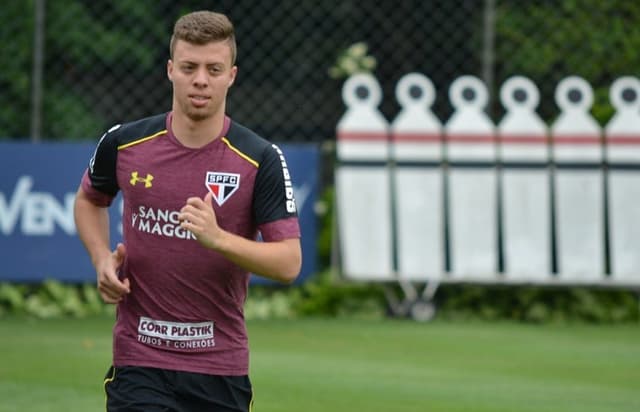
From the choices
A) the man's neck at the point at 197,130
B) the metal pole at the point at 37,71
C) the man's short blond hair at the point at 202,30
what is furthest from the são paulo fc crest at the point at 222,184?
the metal pole at the point at 37,71

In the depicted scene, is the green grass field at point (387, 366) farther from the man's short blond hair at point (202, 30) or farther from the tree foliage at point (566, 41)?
the man's short blond hair at point (202, 30)

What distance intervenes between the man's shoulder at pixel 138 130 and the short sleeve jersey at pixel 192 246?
0.03 m

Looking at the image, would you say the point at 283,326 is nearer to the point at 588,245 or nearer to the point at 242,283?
the point at 588,245

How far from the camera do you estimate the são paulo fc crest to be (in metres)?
4.14

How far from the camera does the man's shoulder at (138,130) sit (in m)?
4.27

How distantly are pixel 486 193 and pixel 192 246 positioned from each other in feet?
20.1

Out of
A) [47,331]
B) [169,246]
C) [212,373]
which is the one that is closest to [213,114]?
[169,246]

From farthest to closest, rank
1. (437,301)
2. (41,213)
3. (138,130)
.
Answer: (437,301), (41,213), (138,130)

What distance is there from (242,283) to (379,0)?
7128mm

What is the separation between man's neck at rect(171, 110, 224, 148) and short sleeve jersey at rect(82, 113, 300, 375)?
2cm

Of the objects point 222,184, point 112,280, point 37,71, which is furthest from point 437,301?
point 112,280

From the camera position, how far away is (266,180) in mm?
4176

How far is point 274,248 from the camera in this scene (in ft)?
13.3

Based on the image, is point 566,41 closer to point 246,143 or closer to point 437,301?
point 437,301
